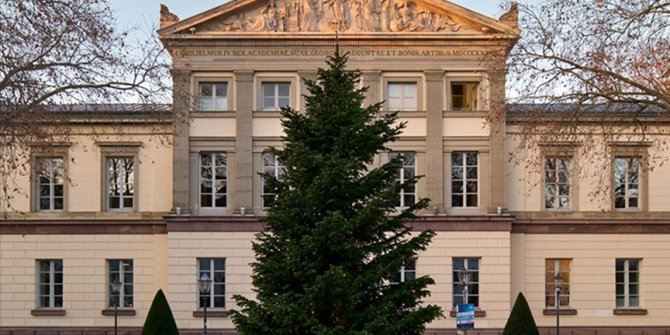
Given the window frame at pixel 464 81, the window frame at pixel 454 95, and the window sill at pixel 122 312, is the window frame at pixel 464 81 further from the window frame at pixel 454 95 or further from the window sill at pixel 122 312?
the window sill at pixel 122 312

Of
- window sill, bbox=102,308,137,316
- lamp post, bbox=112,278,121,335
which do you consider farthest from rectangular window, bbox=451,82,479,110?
window sill, bbox=102,308,137,316

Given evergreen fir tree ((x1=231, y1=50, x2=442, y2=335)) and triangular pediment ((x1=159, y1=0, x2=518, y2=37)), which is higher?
triangular pediment ((x1=159, y1=0, x2=518, y2=37))

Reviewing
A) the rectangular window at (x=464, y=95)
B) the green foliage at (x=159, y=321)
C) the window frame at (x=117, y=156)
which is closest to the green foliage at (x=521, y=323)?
the rectangular window at (x=464, y=95)

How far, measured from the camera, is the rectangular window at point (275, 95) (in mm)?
41156

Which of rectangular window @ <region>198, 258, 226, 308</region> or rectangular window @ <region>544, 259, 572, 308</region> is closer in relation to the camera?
rectangular window @ <region>198, 258, 226, 308</region>

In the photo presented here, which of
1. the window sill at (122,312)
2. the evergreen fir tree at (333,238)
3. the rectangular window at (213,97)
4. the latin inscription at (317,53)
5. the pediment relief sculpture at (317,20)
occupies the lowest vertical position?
the window sill at (122,312)

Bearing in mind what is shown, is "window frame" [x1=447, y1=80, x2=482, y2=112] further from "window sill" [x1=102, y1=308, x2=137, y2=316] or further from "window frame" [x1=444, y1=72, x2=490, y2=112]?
"window sill" [x1=102, y1=308, x2=137, y2=316]

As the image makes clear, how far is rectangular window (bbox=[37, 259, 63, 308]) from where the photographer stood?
41844mm

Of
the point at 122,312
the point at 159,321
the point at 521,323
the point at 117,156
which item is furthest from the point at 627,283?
the point at 117,156

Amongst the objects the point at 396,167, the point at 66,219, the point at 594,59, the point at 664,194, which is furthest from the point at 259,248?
the point at 664,194

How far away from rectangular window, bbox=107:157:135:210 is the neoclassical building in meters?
0.06

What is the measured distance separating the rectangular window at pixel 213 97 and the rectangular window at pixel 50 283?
8608 mm

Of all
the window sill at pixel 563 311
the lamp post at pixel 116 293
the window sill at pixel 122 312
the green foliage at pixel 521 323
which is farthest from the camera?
the window sill at pixel 122 312

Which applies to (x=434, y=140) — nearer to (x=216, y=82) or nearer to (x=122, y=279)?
(x=216, y=82)
